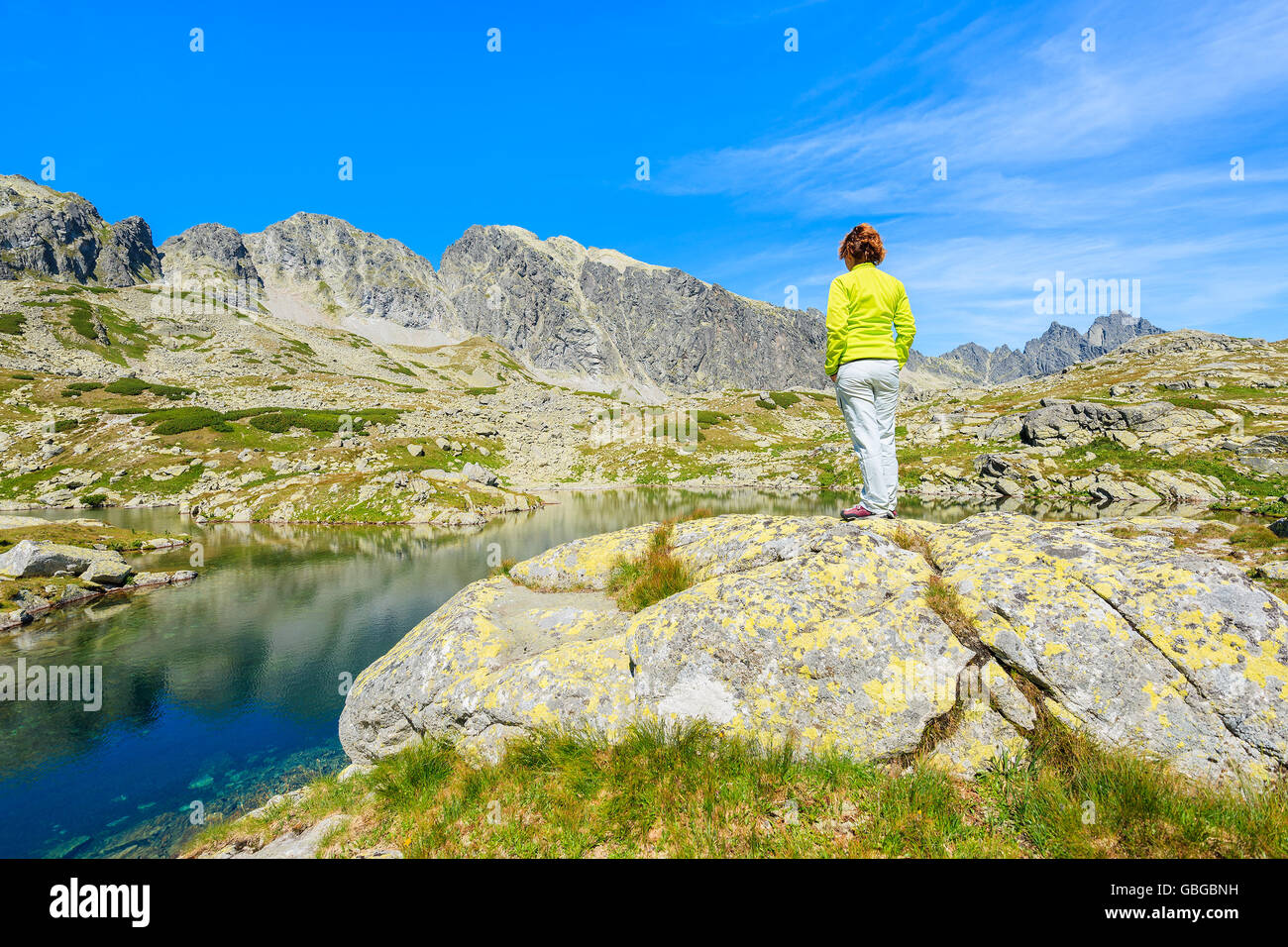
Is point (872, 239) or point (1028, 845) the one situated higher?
point (872, 239)

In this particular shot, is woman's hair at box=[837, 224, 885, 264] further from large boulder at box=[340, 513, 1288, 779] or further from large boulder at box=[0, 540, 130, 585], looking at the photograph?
large boulder at box=[0, 540, 130, 585]

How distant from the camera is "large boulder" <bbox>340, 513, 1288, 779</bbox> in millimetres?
6031

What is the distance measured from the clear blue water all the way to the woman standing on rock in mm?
19119

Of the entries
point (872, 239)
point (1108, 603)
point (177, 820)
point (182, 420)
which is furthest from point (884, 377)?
point (182, 420)

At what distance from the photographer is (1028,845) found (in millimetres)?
5156

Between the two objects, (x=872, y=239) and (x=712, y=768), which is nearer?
(x=712, y=768)

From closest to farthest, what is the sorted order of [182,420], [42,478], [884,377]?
[884,377]
[42,478]
[182,420]

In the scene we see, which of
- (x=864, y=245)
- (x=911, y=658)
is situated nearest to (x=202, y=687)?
(x=911, y=658)

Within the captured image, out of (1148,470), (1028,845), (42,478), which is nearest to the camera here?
(1028,845)

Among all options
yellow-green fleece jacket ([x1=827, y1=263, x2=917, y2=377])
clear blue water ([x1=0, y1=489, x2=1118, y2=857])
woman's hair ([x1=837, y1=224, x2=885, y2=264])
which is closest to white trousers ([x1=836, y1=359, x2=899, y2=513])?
yellow-green fleece jacket ([x1=827, y1=263, x2=917, y2=377])

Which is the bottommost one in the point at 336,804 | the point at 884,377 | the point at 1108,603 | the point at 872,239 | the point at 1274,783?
the point at 336,804

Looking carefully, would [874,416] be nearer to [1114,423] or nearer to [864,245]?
[864,245]
